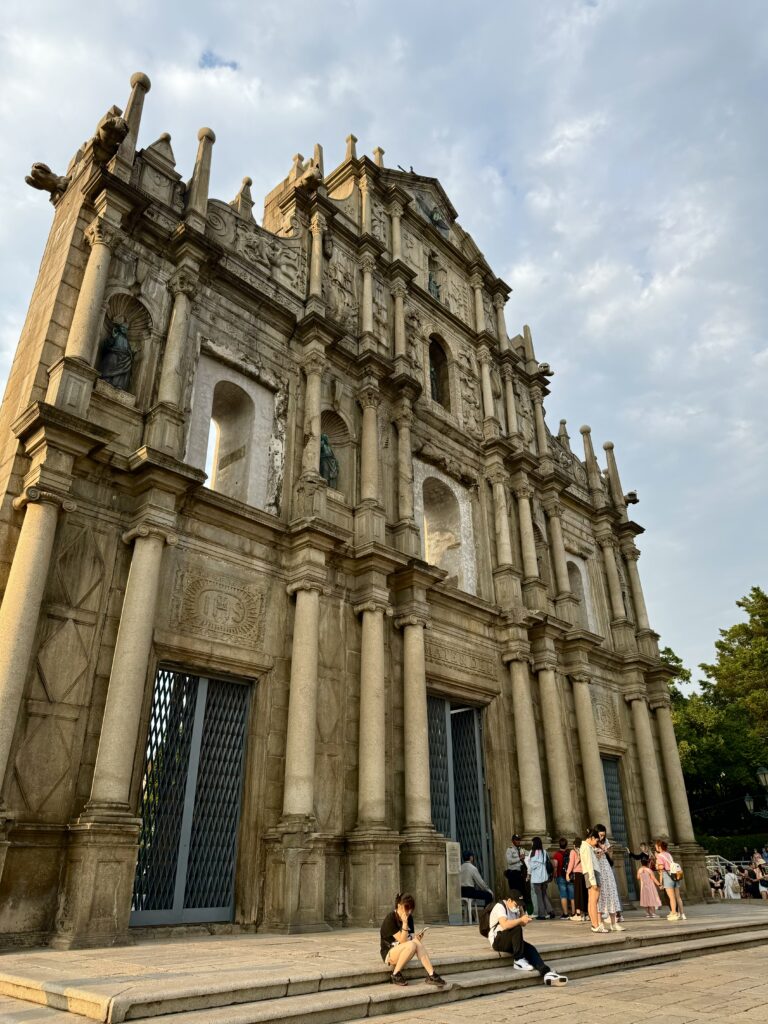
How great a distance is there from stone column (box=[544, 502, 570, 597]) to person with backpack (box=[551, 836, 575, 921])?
6.79 meters

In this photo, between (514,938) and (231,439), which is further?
(231,439)

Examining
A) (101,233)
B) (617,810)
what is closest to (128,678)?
(101,233)

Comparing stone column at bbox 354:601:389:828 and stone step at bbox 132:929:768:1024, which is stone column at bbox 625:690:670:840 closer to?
stone column at bbox 354:601:389:828

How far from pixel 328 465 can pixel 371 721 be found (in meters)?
4.90

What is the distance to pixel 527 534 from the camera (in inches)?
711

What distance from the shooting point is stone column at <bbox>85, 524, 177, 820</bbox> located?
8.44 m

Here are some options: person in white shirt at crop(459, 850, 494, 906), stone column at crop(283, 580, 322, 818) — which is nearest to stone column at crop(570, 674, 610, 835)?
person in white shirt at crop(459, 850, 494, 906)

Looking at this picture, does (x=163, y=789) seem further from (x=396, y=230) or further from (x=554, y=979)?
(x=396, y=230)

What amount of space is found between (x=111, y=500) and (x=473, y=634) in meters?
8.24

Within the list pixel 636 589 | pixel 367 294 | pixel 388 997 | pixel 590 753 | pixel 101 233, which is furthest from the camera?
pixel 636 589

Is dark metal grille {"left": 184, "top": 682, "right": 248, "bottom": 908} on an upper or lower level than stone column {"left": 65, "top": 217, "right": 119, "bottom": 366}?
lower

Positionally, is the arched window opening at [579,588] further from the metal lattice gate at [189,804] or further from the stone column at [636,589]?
the metal lattice gate at [189,804]

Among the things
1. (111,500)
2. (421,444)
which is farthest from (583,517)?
(111,500)

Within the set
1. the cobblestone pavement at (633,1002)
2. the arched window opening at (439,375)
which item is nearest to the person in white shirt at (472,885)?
the cobblestone pavement at (633,1002)
